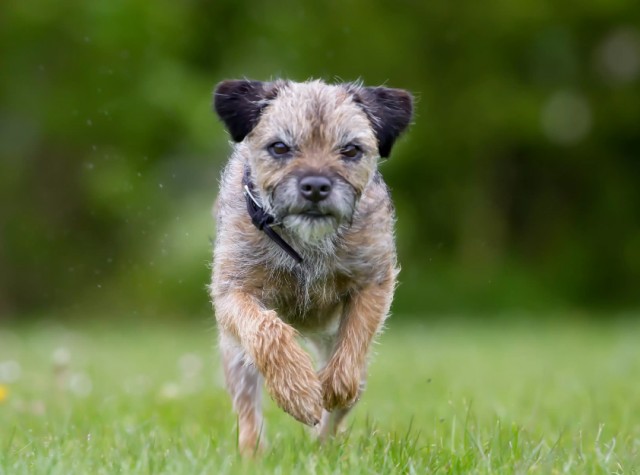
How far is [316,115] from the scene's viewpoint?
5.01 metres

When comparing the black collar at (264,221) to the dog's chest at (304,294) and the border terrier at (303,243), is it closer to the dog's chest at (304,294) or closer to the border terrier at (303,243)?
the border terrier at (303,243)

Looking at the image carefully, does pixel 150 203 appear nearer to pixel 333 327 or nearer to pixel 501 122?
pixel 501 122

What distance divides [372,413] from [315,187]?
7.27ft

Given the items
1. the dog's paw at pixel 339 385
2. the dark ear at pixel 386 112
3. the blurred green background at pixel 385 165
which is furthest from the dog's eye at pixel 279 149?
the blurred green background at pixel 385 165

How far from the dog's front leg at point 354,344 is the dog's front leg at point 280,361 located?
0.51 feet

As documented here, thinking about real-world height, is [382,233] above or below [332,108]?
below

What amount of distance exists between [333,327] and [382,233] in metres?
0.54

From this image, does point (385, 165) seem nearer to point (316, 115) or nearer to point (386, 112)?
point (386, 112)

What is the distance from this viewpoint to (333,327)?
217 inches

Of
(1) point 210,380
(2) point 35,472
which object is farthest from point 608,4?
(2) point 35,472

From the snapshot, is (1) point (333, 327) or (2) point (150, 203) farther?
(2) point (150, 203)

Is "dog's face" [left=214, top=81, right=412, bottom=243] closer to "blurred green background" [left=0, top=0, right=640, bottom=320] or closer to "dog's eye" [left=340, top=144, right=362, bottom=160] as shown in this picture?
"dog's eye" [left=340, top=144, right=362, bottom=160]

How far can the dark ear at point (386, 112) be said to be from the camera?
527 cm

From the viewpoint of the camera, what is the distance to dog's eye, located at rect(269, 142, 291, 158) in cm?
495
